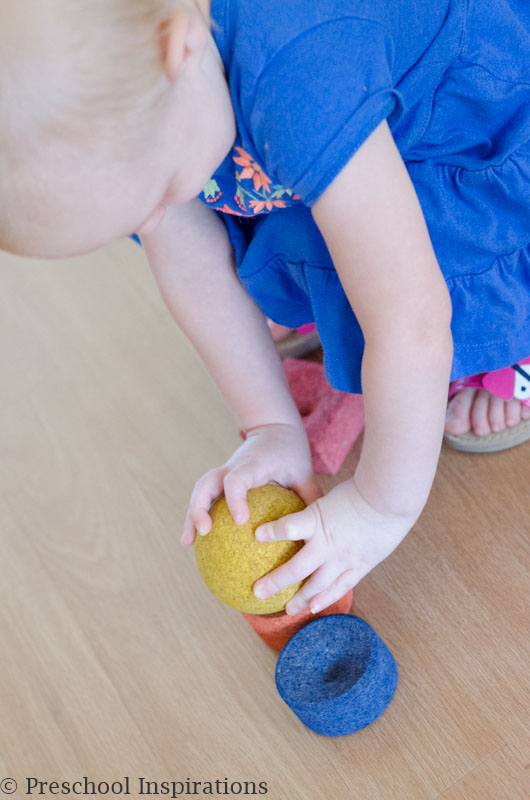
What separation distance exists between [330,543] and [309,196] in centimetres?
35

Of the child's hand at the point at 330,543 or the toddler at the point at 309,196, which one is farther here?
the child's hand at the point at 330,543

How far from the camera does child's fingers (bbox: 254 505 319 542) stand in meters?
0.80

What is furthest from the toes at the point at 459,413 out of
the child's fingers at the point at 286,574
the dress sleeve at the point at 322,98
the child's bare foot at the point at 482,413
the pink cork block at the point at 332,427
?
the dress sleeve at the point at 322,98

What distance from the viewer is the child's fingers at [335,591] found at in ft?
2.75

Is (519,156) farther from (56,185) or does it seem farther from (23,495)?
(23,495)

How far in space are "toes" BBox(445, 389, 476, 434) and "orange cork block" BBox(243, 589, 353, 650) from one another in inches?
10.3

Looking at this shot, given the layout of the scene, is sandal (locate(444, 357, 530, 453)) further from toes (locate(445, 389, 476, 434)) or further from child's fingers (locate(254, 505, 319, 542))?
child's fingers (locate(254, 505, 319, 542))

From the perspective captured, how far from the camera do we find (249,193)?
84cm

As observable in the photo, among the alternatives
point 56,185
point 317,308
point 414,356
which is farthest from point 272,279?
point 56,185

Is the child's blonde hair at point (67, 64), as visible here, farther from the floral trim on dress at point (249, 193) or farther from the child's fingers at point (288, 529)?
the child's fingers at point (288, 529)

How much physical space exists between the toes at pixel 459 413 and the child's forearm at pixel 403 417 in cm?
24

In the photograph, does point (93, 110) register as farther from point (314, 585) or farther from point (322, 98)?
point (314, 585)

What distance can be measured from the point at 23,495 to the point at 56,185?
27.2 inches

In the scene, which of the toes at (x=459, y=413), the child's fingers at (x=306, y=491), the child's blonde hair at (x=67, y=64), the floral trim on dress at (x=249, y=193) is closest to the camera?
the child's blonde hair at (x=67, y=64)
